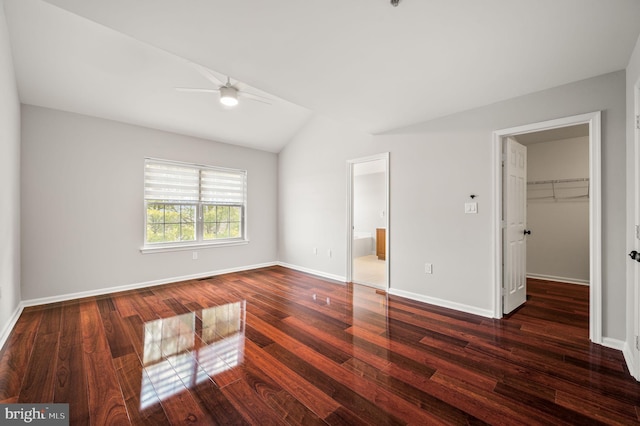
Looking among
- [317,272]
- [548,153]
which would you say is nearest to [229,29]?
[317,272]

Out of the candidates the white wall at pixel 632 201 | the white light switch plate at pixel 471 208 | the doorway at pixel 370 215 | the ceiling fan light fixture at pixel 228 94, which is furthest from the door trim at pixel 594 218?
the doorway at pixel 370 215

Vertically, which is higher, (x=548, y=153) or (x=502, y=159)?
(x=548, y=153)

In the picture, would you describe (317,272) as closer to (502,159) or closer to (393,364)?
(393,364)

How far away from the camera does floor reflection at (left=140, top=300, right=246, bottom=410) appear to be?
1889mm

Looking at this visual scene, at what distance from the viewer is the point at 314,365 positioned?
2105 millimetres

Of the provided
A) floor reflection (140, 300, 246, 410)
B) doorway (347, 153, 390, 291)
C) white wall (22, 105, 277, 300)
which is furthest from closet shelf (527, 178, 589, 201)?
white wall (22, 105, 277, 300)

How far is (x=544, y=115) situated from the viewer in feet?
9.05

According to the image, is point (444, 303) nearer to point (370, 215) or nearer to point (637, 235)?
point (637, 235)

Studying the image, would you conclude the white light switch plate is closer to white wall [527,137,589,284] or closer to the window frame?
white wall [527,137,589,284]

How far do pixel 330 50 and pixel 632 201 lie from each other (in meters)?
2.72

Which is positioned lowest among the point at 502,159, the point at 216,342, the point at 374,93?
the point at 216,342

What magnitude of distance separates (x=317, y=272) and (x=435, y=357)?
122 inches

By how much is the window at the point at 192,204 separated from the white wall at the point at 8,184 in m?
1.43

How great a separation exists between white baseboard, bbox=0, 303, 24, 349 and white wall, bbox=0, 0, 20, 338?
1.8 inches
